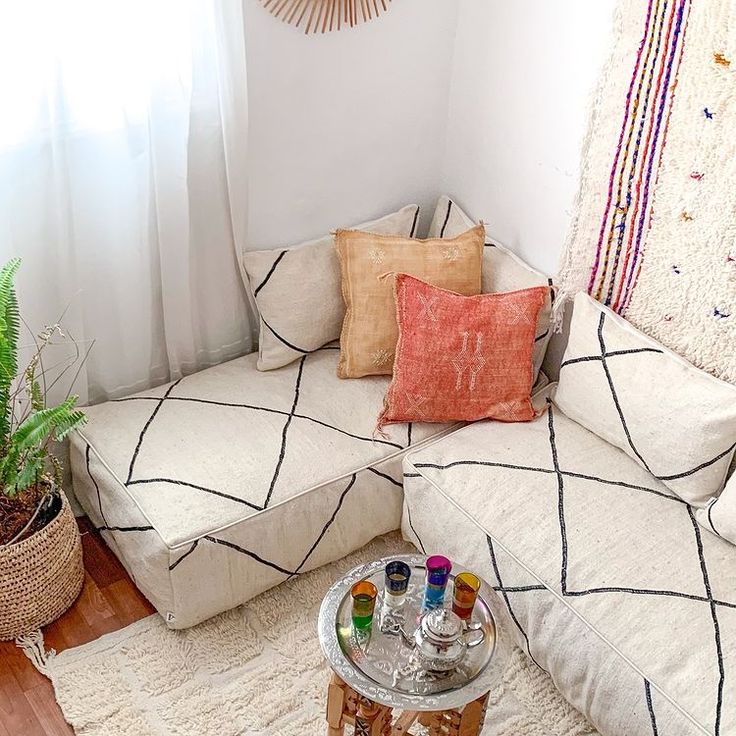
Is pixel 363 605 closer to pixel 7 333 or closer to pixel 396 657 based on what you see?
pixel 396 657

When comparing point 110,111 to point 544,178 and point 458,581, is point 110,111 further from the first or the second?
point 458,581

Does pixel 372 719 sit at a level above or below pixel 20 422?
below

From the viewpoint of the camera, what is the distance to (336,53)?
232 cm

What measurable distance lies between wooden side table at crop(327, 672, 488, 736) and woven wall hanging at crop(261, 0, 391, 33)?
1460mm

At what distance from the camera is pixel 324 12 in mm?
2244

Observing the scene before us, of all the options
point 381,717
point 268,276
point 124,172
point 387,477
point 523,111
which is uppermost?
point 523,111

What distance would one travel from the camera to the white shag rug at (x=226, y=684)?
1.96 metres

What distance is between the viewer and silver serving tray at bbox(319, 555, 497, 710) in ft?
5.24

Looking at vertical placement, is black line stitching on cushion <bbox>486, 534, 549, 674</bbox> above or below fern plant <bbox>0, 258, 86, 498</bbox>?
below

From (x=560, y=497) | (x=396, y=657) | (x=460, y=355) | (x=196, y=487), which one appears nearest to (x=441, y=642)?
(x=396, y=657)

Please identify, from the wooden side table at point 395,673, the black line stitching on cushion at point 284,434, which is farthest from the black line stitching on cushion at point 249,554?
the wooden side table at point 395,673

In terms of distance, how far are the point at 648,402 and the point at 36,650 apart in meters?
1.46

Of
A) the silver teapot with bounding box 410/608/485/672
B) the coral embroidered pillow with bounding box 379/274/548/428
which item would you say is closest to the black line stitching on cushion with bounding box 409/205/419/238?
the coral embroidered pillow with bounding box 379/274/548/428

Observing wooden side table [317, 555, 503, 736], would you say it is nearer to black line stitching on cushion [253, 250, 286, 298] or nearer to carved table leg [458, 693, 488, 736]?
carved table leg [458, 693, 488, 736]
